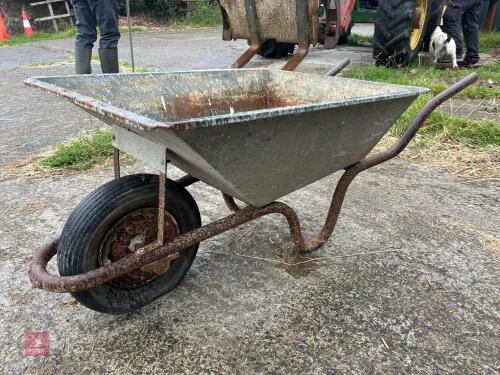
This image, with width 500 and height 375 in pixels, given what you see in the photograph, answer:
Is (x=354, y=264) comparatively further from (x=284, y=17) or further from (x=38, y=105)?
(x=38, y=105)

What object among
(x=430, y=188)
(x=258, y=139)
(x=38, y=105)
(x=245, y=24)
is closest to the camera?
(x=258, y=139)

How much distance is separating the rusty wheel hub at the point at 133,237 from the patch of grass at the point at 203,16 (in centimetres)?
1272

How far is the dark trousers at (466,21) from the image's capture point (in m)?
5.50

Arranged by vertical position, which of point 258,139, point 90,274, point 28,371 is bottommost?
point 28,371

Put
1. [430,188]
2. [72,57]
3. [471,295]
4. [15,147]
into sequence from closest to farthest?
[471,295], [430,188], [15,147], [72,57]

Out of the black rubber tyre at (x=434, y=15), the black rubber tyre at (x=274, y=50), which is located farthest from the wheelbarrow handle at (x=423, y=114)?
the black rubber tyre at (x=274, y=50)

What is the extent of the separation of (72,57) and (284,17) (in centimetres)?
541

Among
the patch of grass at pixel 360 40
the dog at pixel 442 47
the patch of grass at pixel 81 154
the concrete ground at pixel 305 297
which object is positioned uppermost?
the dog at pixel 442 47

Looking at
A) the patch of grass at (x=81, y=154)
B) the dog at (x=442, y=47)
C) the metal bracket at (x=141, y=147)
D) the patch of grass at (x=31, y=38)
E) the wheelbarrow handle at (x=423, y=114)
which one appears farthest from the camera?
the patch of grass at (x=31, y=38)

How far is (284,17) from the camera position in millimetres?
3611

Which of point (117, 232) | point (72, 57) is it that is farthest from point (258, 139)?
point (72, 57)

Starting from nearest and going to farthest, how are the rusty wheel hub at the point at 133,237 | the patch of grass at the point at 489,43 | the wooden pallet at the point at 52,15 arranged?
the rusty wheel hub at the point at 133,237
the patch of grass at the point at 489,43
the wooden pallet at the point at 52,15

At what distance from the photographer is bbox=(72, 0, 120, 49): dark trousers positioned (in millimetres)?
3910

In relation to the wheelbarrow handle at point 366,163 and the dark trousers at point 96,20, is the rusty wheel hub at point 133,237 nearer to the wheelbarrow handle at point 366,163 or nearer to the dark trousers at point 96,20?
the wheelbarrow handle at point 366,163
